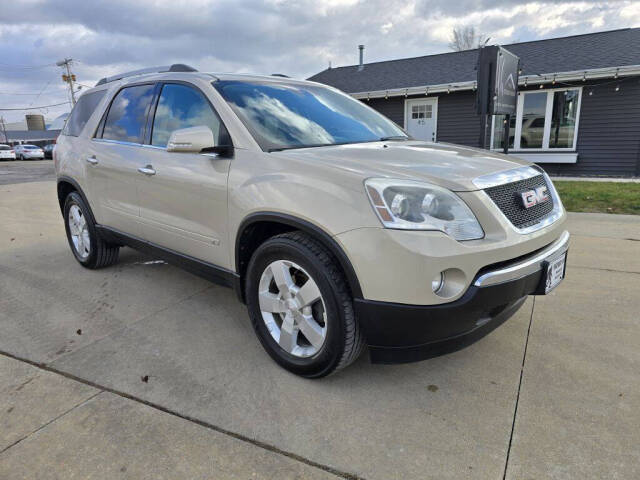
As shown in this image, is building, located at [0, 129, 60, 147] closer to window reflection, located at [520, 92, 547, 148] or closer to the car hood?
window reflection, located at [520, 92, 547, 148]

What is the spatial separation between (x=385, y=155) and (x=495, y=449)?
1585mm

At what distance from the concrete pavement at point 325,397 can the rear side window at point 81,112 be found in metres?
1.75

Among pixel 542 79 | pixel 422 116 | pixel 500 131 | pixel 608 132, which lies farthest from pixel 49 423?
pixel 422 116

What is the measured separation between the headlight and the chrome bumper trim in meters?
0.20

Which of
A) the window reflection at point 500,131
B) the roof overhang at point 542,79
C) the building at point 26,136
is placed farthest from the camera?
the building at point 26,136

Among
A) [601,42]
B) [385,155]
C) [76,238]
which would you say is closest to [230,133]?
[385,155]

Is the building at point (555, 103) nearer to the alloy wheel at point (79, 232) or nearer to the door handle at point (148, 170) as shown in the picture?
the alloy wheel at point (79, 232)

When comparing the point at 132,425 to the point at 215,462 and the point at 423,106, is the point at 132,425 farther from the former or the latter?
the point at 423,106

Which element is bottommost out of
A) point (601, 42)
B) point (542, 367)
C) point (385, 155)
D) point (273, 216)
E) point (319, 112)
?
point (542, 367)

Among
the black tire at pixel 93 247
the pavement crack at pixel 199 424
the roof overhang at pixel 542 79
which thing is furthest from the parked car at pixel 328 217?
the roof overhang at pixel 542 79

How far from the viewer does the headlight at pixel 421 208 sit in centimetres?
205

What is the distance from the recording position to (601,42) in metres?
13.0

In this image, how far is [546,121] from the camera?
1265 cm

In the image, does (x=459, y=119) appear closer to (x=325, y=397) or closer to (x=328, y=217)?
(x=328, y=217)
